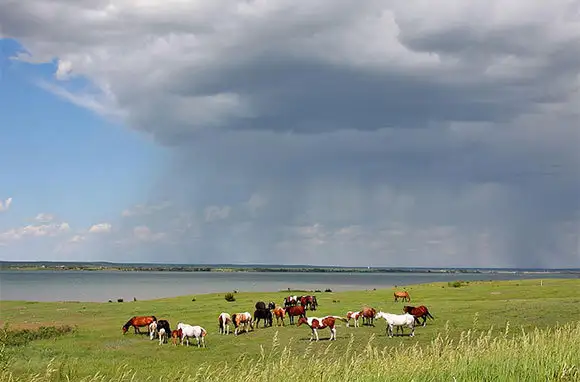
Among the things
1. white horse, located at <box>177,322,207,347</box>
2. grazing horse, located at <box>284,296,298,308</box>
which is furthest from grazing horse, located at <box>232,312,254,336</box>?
grazing horse, located at <box>284,296,298,308</box>

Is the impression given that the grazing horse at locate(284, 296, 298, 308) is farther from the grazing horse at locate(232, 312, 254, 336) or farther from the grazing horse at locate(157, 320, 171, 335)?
the grazing horse at locate(157, 320, 171, 335)

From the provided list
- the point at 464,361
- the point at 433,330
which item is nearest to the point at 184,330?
the point at 433,330

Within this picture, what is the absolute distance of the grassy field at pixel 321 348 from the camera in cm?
A: 1327

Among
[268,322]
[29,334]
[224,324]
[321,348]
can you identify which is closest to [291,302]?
[268,322]

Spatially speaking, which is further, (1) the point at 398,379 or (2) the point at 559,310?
(2) the point at 559,310

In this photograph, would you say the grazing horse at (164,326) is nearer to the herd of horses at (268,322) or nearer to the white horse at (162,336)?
the herd of horses at (268,322)

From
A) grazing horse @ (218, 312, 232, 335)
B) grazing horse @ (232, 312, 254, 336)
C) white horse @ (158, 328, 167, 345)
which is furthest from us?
grazing horse @ (218, 312, 232, 335)

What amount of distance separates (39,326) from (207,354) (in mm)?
16301

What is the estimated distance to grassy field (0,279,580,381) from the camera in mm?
13266

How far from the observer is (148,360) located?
26.5m

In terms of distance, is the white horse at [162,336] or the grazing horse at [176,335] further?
the white horse at [162,336]

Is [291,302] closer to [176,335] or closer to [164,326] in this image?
[164,326]

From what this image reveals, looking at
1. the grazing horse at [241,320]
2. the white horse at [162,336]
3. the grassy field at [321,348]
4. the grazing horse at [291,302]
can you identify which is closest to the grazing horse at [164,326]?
the white horse at [162,336]

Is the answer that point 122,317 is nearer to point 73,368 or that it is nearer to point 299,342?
point 299,342
